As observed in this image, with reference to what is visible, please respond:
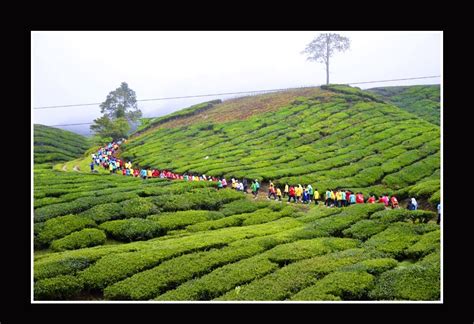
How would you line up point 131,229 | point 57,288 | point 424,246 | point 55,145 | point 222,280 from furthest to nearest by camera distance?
point 55,145
point 131,229
point 424,246
point 222,280
point 57,288

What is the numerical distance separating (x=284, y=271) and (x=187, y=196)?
40.7ft

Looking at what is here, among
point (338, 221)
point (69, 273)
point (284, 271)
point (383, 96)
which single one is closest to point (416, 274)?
point (284, 271)

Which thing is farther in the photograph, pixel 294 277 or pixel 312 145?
pixel 312 145

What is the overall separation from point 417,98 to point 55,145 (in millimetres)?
55015

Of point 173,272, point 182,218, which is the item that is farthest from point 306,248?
point 182,218

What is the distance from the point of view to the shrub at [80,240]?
21.0 m

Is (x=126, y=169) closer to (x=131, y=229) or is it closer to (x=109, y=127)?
(x=131, y=229)

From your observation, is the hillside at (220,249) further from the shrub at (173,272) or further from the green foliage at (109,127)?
the green foliage at (109,127)

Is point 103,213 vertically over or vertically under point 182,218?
over

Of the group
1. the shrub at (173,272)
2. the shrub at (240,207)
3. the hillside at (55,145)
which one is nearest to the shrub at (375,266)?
the shrub at (173,272)

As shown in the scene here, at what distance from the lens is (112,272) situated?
57.6 ft

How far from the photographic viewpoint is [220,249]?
794 inches

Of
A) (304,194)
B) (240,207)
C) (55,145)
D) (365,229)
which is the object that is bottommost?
(365,229)
